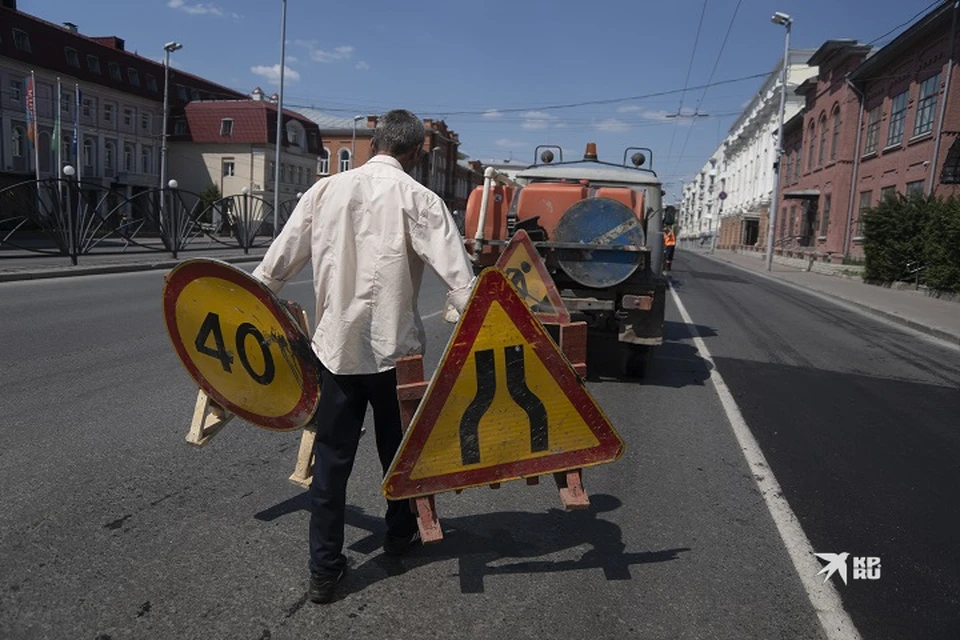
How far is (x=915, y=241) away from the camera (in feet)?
71.1

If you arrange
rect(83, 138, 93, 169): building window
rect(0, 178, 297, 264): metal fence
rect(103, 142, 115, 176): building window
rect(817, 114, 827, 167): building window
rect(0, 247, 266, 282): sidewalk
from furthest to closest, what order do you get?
rect(103, 142, 115, 176): building window < rect(83, 138, 93, 169): building window < rect(817, 114, 827, 167): building window < rect(0, 178, 297, 264): metal fence < rect(0, 247, 266, 282): sidewalk

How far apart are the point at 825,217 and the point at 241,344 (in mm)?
39123

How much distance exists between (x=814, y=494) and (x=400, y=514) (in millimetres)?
2669

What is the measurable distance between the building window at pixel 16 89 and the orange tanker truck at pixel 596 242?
150ft

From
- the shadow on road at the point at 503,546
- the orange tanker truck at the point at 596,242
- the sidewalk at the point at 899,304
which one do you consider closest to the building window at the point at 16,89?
the sidewalk at the point at 899,304

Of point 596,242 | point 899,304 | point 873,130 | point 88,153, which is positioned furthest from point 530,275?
point 88,153

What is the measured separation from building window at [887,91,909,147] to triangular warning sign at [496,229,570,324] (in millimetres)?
28383

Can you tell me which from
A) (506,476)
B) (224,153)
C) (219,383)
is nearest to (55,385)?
(219,383)

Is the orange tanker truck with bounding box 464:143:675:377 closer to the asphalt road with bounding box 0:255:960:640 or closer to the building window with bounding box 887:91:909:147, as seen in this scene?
the asphalt road with bounding box 0:255:960:640

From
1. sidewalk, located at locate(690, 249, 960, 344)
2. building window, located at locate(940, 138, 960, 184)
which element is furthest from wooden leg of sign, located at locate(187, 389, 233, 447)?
building window, located at locate(940, 138, 960, 184)

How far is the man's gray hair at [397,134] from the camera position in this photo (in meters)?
3.07

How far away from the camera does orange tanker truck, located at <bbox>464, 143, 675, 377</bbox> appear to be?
7.13 metres

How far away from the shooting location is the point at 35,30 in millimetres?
44312

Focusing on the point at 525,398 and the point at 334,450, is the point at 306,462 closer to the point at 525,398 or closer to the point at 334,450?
the point at 334,450
